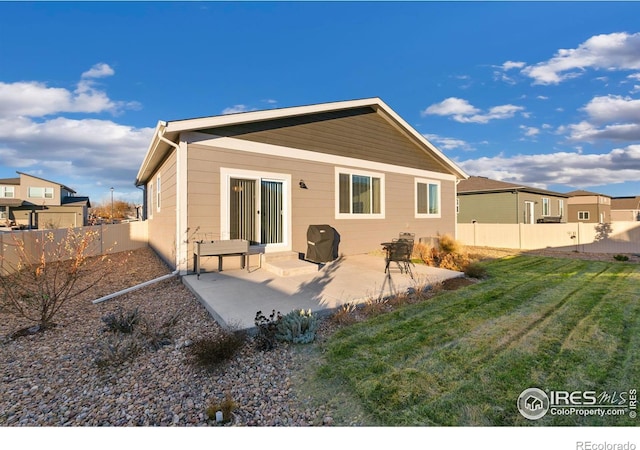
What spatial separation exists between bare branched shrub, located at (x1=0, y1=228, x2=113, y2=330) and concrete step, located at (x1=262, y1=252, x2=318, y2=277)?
3.58 meters

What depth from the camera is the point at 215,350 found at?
9.91ft

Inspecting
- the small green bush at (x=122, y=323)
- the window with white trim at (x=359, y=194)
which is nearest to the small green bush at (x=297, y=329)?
the small green bush at (x=122, y=323)

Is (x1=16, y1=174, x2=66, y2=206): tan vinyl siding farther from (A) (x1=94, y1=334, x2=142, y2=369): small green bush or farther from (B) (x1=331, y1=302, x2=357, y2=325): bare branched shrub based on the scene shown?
(B) (x1=331, y1=302, x2=357, y2=325): bare branched shrub

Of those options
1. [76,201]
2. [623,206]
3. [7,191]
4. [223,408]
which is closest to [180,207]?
[223,408]

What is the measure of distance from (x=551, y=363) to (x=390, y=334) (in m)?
1.68

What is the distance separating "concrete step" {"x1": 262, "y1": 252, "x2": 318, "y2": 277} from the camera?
21.6 feet

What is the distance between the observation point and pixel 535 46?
8688 mm

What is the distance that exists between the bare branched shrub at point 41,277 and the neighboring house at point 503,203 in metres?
21.1

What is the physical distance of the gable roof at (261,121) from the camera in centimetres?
631

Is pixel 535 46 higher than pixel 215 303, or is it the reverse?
pixel 535 46

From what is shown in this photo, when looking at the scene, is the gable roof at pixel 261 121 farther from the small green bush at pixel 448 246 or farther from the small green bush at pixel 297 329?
the small green bush at pixel 297 329

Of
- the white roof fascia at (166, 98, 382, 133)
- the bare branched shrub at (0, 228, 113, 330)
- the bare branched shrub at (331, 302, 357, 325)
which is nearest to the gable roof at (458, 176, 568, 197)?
the white roof fascia at (166, 98, 382, 133)
